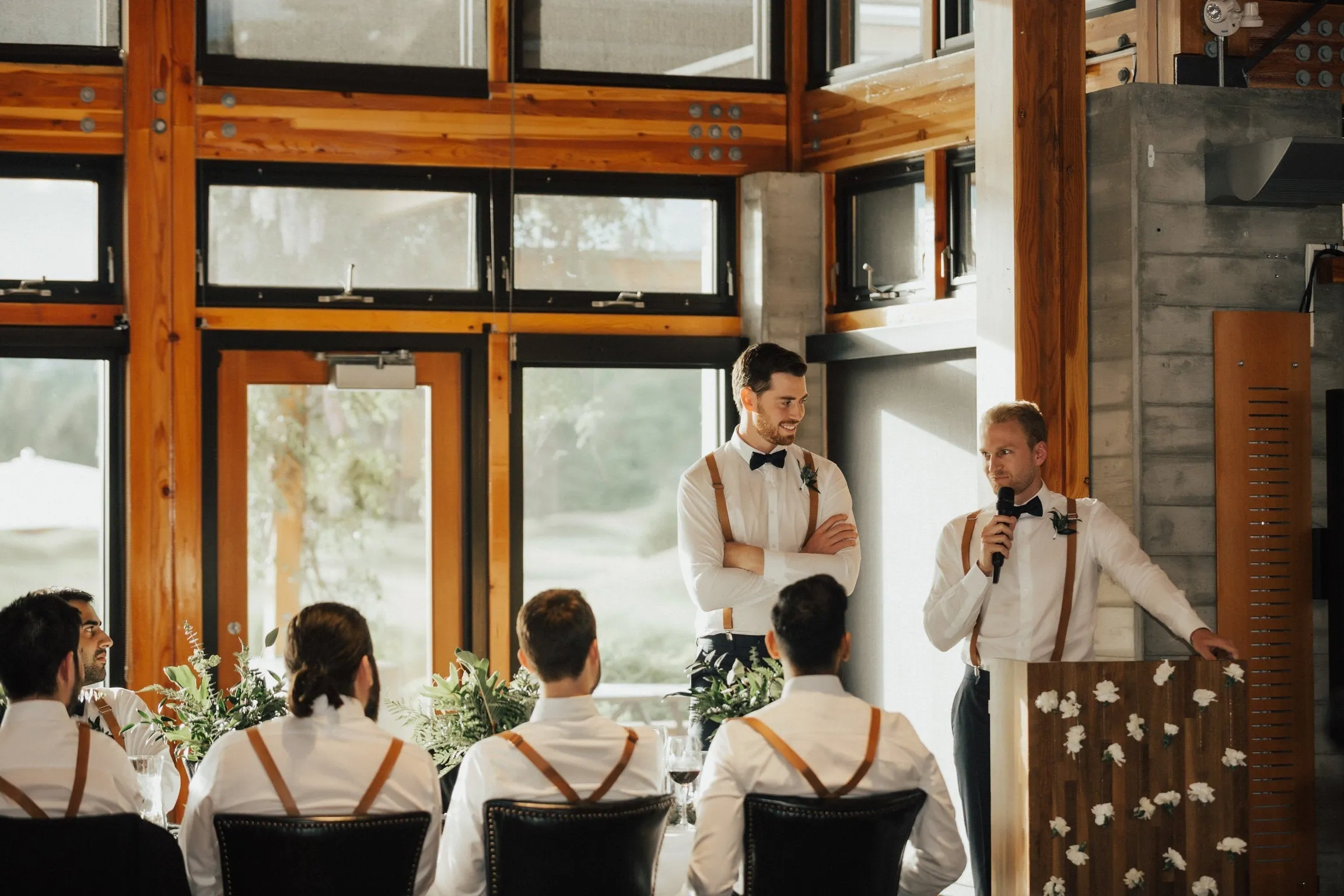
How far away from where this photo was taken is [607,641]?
6746mm

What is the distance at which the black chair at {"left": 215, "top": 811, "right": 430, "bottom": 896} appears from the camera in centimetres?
269

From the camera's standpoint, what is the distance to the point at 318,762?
285 cm

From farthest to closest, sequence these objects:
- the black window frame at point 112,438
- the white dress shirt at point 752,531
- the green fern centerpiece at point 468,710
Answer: the black window frame at point 112,438 < the white dress shirt at point 752,531 < the green fern centerpiece at point 468,710

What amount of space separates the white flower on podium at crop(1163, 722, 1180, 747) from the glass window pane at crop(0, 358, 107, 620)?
4.54m

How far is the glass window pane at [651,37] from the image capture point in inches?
264

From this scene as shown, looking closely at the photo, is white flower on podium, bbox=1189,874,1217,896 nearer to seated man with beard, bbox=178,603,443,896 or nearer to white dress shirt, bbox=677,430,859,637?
white dress shirt, bbox=677,430,859,637

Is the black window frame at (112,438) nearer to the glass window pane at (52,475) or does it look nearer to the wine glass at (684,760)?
the glass window pane at (52,475)

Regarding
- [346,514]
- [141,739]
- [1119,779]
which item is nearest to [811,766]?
[1119,779]

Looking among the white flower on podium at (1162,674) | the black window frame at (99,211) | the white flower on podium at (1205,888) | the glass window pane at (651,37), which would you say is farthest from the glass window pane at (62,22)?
the white flower on podium at (1205,888)

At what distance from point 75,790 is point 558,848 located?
0.96 meters

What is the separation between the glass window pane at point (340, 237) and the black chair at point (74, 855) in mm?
4001

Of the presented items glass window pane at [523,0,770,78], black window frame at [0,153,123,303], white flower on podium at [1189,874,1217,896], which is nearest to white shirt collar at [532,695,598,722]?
white flower on podium at [1189,874,1217,896]

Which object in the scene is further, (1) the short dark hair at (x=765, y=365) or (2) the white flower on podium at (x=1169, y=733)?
(1) the short dark hair at (x=765, y=365)

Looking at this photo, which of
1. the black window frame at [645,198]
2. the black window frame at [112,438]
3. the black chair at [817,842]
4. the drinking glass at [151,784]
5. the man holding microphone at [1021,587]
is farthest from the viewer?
the black window frame at [645,198]
